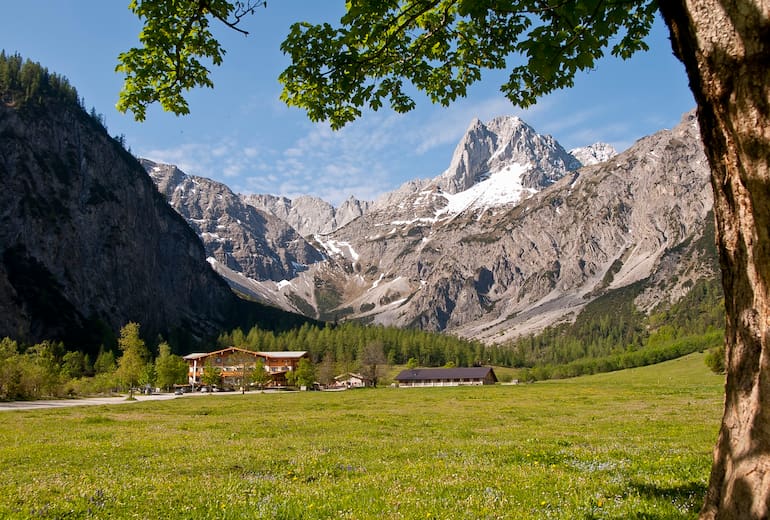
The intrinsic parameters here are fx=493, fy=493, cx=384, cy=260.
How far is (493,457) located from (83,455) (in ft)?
45.4

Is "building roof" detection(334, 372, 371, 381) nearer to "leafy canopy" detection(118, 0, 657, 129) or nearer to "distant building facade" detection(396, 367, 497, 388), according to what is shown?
"distant building facade" detection(396, 367, 497, 388)

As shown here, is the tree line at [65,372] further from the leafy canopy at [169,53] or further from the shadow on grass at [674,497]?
the shadow on grass at [674,497]

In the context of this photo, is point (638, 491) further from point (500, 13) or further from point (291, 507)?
point (500, 13)

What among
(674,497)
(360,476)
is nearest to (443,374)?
(360,476)

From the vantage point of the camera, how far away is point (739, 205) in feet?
17.3

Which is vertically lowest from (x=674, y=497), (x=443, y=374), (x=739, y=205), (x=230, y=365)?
(x=443, y=374)

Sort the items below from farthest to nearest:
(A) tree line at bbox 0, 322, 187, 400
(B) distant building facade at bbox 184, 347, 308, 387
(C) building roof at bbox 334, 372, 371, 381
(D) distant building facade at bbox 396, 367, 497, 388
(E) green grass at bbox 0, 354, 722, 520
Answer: (C) building roof at bbox 334, 372, 371, 381 → (D) distant building facade at bbox 396, 367, 497, 388 → (B) distant building facade at bbox 184, 347, 308, 387 → (A) tree line at bbox 0, 322, 187, 400 → (E) green grass at bbox 0, 354, 722, 520

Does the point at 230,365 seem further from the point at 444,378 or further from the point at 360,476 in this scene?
the point at 360,476

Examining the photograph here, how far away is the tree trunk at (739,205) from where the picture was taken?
4.83 metres

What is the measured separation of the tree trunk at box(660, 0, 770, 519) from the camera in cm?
483

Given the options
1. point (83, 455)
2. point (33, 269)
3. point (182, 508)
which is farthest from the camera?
point (33, 269)

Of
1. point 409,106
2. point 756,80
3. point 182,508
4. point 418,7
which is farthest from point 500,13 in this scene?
point 182,508

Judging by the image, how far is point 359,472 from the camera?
42.8 feet

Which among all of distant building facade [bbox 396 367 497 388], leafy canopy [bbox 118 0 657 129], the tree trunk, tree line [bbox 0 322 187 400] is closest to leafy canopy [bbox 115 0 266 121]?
leafy canopy [bbox 118 0 657 129]
